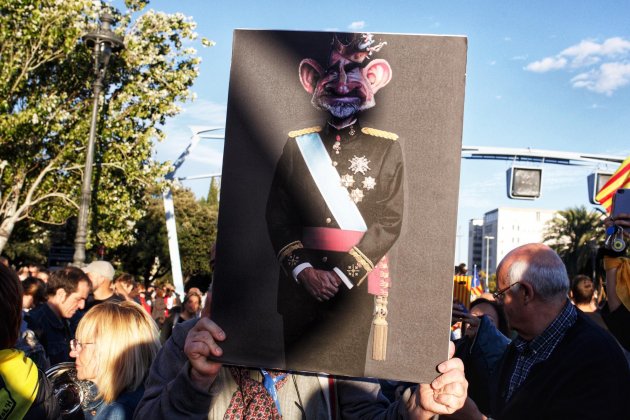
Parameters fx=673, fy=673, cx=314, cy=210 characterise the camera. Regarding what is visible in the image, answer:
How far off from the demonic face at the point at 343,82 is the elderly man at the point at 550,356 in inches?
77.5

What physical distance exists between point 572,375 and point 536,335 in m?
0.37

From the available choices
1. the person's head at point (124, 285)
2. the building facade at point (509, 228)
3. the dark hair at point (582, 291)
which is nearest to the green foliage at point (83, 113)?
the person's head at point (124, 285)

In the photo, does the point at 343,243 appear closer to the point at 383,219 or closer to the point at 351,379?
the point at 383,219

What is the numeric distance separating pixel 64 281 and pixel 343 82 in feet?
16.3

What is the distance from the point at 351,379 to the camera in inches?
83.0

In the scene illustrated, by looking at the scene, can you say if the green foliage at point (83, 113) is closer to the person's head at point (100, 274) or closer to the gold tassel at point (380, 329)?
the person's head at point (100, 274)

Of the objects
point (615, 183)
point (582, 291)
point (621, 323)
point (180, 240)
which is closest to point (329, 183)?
point (621, 323)

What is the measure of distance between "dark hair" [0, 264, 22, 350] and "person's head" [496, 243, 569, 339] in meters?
2.40

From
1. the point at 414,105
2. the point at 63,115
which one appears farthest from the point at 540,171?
the point at 414,105

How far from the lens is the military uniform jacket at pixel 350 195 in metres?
1.76

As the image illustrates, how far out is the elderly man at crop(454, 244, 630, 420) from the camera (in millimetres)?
3035

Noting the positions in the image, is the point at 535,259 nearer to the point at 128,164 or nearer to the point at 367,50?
the point at 367,50

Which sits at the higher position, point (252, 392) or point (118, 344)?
point (252, 392)

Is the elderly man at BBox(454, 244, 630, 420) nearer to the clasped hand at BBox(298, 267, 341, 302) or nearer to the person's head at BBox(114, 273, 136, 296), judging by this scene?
the clasped hand at BBox(298, 267, 341, 302)
